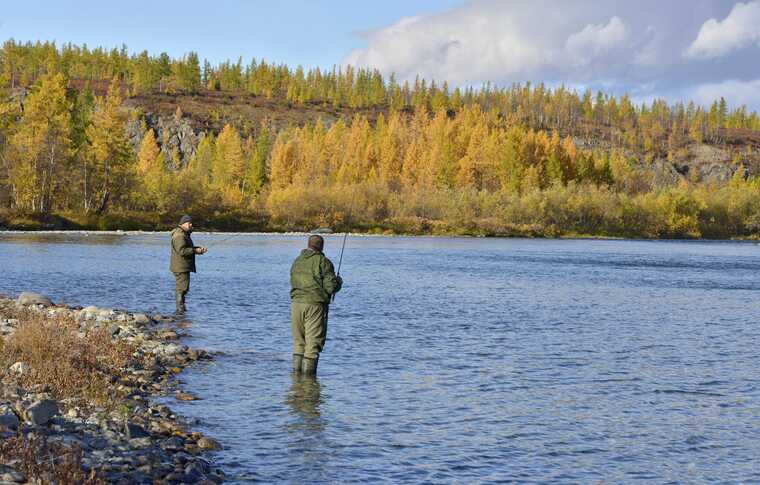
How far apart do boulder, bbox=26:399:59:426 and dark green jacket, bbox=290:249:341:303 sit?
191 inches

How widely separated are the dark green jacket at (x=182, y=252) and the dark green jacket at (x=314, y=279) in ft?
28.5

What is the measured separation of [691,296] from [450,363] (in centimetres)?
2226

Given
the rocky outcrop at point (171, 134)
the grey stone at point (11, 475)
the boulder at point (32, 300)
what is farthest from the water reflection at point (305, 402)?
the rocky outcrop at point (171, 134)

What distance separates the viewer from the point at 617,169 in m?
182

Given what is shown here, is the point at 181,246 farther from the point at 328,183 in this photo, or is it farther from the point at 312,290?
the point at 328,183

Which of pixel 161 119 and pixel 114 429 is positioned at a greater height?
pixel 161 119

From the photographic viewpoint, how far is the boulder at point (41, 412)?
9941 mm

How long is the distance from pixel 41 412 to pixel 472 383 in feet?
26.6

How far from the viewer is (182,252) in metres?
22.2

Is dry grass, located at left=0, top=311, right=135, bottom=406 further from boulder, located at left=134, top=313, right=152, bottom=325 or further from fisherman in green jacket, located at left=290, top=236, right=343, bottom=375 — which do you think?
boulder, located at left=134, top=313, right=152, bottom=325

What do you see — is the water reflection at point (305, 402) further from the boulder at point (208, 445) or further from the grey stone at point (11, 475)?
the grey stone at point (11, 475)

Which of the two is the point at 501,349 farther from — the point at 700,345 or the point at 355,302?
the point at 355,302

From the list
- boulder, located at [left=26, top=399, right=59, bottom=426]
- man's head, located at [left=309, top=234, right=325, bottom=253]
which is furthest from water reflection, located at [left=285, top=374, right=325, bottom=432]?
boulder, located at [left=26, top=399, right=59, bottom=426]

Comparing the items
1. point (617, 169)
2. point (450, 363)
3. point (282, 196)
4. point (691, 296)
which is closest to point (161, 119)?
point (282, 196)
